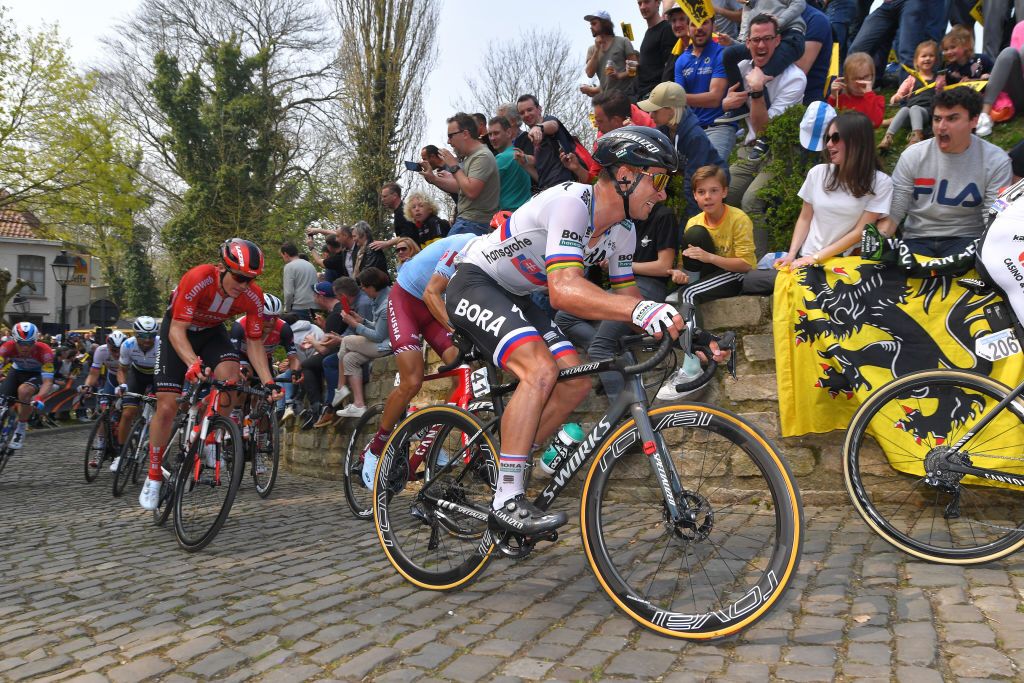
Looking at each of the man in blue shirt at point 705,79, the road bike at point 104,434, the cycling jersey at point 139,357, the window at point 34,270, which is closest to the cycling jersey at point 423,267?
the man in blue shirt at point 705,79

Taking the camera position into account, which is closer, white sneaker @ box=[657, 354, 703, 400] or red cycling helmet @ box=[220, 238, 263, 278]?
white sneaker @ box=[657, 354, 703, 400]

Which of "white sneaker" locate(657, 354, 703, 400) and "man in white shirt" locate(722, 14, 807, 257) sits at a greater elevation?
"man in white shirt" locate(722, 14, 807, 257)

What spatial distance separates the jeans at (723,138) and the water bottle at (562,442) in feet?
15.6

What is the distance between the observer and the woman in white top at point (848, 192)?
5234 millimetres

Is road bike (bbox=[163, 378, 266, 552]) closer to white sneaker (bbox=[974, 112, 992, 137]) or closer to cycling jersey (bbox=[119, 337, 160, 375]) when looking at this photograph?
cycling jersey (bbox=[119, 337, 160, 375])

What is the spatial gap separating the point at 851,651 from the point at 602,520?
1.05 metres

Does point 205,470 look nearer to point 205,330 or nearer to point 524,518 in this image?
point 205,330

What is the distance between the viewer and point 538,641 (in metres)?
3.26

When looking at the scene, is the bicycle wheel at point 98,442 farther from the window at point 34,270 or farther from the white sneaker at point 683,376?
the window at point 34,270

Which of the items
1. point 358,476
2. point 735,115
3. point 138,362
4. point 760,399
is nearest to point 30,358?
point 138,362

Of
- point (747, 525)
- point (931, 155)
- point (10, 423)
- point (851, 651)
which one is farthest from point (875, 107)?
point (10, 423)

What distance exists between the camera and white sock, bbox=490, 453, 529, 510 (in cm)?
360

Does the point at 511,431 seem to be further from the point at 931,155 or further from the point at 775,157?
the point at 775,157

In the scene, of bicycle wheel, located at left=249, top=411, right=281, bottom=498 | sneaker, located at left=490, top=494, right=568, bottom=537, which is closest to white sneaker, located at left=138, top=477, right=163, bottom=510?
bicycle wheel, located at left=249, top=411, right=281, bottom=498
